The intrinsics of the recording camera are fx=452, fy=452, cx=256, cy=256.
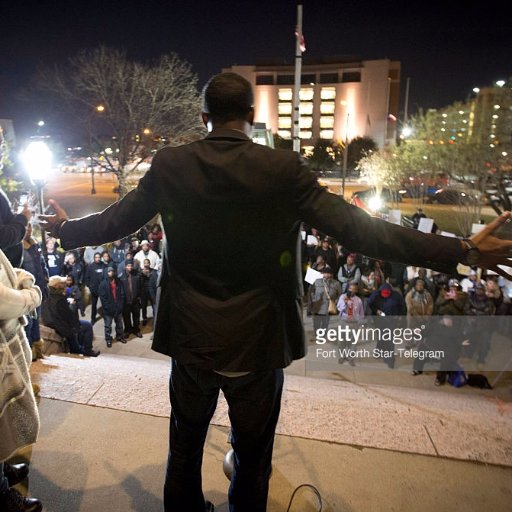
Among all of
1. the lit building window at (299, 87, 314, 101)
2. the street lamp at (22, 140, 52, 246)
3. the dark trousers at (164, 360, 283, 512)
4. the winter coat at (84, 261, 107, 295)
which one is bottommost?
the winter coat at (84, 261, 107, 295)

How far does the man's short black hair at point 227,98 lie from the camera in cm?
160

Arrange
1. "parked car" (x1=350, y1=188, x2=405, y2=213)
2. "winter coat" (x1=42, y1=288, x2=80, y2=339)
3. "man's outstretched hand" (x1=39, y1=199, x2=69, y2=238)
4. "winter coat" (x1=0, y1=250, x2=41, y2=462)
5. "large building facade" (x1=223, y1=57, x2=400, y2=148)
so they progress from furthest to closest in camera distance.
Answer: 1. "large building facade" (x1=223, y1=57, x2=400, y2=148)
2. "parked car" (x1=350, y1=188, x2=405, y2=213)
3. "winter coat" (x1=42, y1=288, x2=80, y2=339)
4. "winter coat" (x1=0, y1=250, x2=41, y2=462)
5. "man's outstretched hand" (x1=39, y1=199, x2=69, y2=238)

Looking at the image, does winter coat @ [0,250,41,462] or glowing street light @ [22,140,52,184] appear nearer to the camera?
winter coat @ [0,250,41,462]

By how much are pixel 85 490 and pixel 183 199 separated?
171 centimetres

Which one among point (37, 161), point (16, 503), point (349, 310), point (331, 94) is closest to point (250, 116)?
point (16, 503)

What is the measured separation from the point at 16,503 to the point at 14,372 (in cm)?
62

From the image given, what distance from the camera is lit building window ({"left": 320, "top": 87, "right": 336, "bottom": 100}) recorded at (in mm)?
79938

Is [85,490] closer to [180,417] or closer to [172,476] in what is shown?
[172,476]

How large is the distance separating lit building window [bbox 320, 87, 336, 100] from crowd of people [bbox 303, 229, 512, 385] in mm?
76134

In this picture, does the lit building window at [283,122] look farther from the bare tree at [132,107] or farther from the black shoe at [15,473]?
the black shoe at [15,473]

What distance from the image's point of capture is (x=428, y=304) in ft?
→ 27.9

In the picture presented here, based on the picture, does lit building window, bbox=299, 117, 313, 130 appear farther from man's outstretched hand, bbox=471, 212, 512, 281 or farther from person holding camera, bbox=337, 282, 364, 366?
man's outstretched hand, bbox=471, 212, 512, 281

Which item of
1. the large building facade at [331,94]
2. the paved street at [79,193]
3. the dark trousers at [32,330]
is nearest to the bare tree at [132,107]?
the paved street at [79,193]

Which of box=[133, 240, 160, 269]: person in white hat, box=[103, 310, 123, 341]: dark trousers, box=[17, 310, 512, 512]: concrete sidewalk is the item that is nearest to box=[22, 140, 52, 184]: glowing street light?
box=[17, 310, 512, 512]: concrete sidewalk
